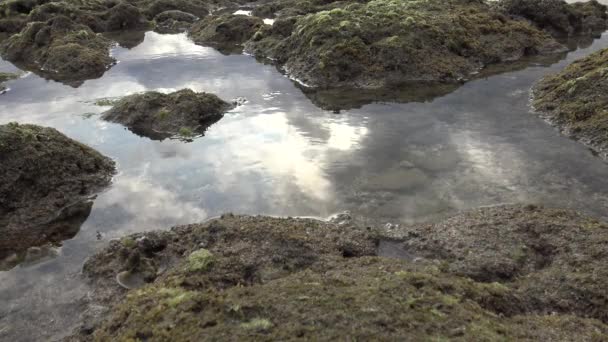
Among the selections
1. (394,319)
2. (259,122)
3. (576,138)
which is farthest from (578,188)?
(259,122)

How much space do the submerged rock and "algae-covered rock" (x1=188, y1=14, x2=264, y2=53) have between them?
29137mm

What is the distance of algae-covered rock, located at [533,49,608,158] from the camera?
66.6 feet

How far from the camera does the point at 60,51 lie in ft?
119

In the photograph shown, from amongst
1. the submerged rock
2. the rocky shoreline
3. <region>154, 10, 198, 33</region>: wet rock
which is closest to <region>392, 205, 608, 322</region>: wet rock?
the submerged rock

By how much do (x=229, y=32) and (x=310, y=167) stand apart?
2667 cm

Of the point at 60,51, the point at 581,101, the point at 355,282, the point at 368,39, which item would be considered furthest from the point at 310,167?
the point at 60,51

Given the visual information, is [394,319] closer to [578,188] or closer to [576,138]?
[578,188]

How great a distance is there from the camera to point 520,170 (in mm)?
17984

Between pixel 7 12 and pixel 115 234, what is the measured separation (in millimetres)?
48916

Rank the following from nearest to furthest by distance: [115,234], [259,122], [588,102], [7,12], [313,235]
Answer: [313,235], [115,234], [588,102], [259,122], [7,12]

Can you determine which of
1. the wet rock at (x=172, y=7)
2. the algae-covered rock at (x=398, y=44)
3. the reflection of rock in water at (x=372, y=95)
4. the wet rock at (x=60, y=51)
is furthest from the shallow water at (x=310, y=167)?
the wet rock at (x=172, y=7)

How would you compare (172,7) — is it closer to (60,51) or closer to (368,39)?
(60,51)

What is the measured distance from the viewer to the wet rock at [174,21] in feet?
164

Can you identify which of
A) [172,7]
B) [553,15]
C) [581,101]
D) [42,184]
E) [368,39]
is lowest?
[42,184]
